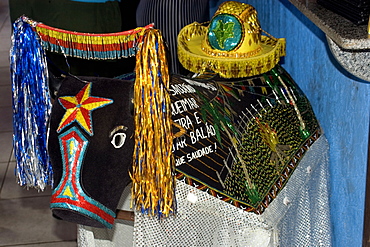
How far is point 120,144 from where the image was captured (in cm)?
126

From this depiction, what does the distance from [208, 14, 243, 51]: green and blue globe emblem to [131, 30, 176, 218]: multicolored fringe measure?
0.40m

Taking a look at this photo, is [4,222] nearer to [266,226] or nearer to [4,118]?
[4,118]

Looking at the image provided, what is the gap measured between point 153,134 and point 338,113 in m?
0.58

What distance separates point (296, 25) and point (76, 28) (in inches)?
37.9

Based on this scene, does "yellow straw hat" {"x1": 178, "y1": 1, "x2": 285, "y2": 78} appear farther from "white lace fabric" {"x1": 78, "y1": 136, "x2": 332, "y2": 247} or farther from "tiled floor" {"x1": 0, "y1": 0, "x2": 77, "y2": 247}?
"tiled floor" {"x1": 0, "y1": 0, "x2": 77, "y2": 247}

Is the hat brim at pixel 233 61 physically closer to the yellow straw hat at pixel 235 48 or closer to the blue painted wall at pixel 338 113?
the yellow straw hat at pixel 235 48

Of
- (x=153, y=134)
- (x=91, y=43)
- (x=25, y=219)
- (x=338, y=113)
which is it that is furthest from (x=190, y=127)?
(x=25, y=219)

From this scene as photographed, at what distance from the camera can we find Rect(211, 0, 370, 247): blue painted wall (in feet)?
4.86

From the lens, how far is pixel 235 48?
157 cm

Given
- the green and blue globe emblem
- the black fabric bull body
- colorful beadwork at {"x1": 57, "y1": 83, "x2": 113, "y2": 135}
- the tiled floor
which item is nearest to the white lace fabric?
the black fabric bull body

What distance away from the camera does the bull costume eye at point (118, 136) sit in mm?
1255

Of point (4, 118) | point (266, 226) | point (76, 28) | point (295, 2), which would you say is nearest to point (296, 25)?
point (295, 2)

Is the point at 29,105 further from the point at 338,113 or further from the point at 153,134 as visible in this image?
the point at 338,113

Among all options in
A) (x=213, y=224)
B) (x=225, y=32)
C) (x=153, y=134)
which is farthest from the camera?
(x=225, y=32)
